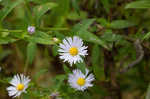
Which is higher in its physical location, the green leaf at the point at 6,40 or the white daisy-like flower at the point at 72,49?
the green leaf at the point at 6,40

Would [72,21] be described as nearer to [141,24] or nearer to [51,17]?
[51,17]

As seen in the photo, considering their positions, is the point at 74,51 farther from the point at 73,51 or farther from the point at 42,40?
the point at 42,40

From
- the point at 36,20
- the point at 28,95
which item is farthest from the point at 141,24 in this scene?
the point at 28,95

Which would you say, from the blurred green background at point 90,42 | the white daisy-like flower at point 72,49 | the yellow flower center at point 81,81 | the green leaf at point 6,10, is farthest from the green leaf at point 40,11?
the yellow flower center at point 81,81

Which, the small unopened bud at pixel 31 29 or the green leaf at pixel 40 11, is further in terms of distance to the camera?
the green leaf at pixel 40 11

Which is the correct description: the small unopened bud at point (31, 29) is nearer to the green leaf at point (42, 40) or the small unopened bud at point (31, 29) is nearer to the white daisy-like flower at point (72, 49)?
the green leaf at point (42, 40)

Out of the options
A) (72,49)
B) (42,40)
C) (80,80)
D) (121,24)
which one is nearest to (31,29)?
(42,40)

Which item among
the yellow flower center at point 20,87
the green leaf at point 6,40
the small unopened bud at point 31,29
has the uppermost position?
the small unopened bud at point 31,29
